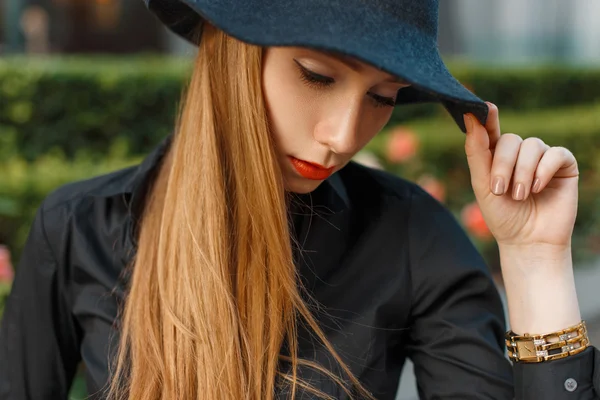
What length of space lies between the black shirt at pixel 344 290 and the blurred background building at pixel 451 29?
6.92m

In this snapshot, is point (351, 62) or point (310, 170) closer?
point (351, 62)

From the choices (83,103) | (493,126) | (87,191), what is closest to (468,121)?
(493,126)

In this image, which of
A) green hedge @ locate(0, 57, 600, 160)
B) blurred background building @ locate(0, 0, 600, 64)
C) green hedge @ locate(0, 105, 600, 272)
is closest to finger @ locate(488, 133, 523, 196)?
green hedge @ locate(0, 105, 600, 272)

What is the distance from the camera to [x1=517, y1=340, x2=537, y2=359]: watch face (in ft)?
5.27

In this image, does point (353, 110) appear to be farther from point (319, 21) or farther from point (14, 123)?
point (14, 123)

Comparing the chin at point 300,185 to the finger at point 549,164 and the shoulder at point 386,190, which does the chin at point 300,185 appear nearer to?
the shoulder at point 386,190

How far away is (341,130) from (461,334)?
52 centimetres

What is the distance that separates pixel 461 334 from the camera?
5.45ft

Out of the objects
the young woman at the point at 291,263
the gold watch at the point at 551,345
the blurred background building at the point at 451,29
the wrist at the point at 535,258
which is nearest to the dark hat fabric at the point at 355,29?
the young woman at the point at 291,263

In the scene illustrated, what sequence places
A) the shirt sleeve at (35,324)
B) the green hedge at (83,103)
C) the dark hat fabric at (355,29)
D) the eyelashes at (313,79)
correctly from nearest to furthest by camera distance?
the dark hat fabric at (355,29), the eyelashes at (313,79), the shirt sleeve at (35,324), the green hedge at (83,103)

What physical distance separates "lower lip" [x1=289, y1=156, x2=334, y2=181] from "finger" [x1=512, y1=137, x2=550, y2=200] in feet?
1.24

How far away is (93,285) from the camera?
1793 millimetres

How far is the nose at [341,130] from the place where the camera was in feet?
4.78

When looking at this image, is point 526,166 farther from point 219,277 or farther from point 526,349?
point 219,277
